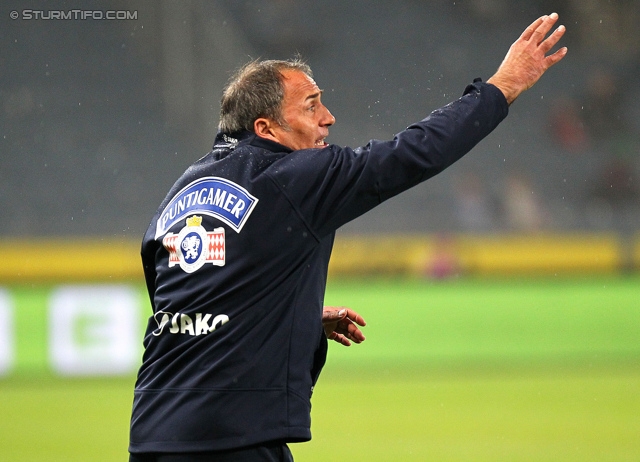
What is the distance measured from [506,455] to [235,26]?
29.0 ft

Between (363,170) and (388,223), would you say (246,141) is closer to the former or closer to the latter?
(363,170)

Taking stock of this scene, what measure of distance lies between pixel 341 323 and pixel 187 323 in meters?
0.85

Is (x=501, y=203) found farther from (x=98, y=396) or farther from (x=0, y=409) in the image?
(x=0, y=409)

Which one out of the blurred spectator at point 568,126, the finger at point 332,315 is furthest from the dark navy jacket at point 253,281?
the blurred spectator at point 568,126

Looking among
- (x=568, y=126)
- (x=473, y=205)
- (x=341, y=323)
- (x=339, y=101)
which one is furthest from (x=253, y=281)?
(x=568, y=126)

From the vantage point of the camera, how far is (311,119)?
9.94 ft

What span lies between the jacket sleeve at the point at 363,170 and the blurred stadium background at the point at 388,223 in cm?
459

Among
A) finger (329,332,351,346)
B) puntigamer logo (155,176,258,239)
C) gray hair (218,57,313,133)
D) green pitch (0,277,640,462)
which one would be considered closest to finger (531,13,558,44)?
gray hair (218,57,313,133)

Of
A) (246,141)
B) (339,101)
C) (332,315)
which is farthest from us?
(339,101)

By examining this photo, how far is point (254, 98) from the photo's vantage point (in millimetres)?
2977

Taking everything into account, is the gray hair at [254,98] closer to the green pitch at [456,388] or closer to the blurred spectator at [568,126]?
the green pitch at [456,388]

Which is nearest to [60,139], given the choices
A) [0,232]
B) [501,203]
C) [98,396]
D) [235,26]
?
[0,232]

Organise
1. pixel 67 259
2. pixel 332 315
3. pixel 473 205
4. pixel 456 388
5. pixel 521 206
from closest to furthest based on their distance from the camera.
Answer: pixel 332 315, pixel 456 388, pixel 67 259, pixel 473 205, pixel 521 206

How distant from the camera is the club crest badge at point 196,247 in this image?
9.01 feet
